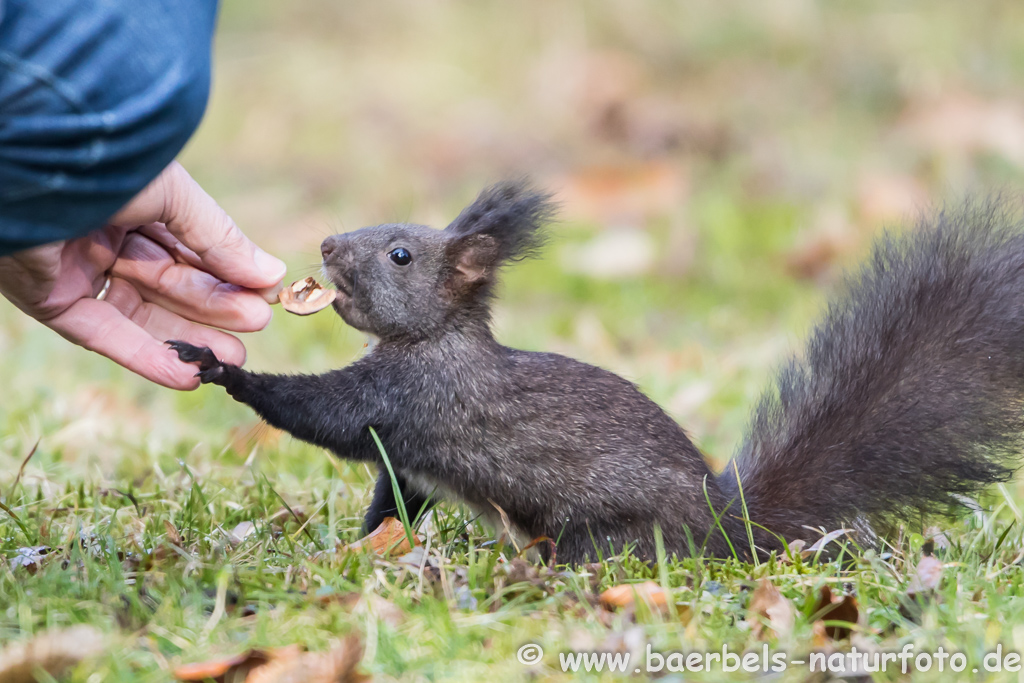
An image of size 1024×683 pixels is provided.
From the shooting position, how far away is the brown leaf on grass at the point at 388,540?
2.33m

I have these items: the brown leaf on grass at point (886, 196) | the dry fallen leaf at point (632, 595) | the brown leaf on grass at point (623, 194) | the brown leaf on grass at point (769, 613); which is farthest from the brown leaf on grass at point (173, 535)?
the brown leaf on grass at point (886, 196)

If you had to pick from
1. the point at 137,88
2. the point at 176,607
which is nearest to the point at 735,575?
the point at 176,607

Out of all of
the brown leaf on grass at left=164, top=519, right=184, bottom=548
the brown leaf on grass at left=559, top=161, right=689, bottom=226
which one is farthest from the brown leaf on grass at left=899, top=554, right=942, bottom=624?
the brown leaf on grass at left=559, top=161, right=689, bottom=226

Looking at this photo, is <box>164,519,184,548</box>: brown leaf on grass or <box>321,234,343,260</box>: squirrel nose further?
<box>321,234,343,260</box>: squirrel nose

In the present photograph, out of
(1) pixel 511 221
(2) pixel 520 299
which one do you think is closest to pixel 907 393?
(1) pixel 511 221

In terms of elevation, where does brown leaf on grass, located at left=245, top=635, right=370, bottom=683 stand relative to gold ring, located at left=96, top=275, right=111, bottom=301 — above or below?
below

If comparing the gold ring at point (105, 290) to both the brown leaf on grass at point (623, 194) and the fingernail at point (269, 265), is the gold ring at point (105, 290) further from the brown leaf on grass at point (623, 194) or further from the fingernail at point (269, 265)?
the brown leaf on grass at point (623, 194)

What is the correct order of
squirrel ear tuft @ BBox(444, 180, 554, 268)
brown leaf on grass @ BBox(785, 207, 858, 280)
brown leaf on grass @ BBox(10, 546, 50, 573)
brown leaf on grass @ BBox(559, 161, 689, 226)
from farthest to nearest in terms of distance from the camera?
brown leaf on grass @ BBox(559, 161, 689, 226) < brown leaf on grass @ BBox(785, 207, 858, 280) < squirrel ear tuft @ BBox(444, 180, 554, 268) < brown leaf on grass @ BBox(10, 546, 50, 573)

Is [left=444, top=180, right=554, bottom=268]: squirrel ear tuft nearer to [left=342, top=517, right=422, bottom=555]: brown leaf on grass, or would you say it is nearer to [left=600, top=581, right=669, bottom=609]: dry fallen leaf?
[left=342, top=517, right=422, bottom=555]: brown leaf on grass

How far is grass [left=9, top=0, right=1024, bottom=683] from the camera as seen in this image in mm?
1951

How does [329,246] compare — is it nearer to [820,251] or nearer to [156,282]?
[156,282]

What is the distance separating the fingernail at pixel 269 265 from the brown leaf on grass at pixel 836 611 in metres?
1.46

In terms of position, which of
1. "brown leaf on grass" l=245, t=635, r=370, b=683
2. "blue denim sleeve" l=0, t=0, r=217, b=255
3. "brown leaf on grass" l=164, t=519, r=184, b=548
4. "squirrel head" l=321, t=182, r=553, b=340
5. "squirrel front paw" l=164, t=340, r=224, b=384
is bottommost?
"brown leaf on grass" l=245, t=635, r=370, b=683

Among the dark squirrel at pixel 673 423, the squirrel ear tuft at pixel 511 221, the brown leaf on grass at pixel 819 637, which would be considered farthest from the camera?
the squirrel ear tuft at pixel 511 221
